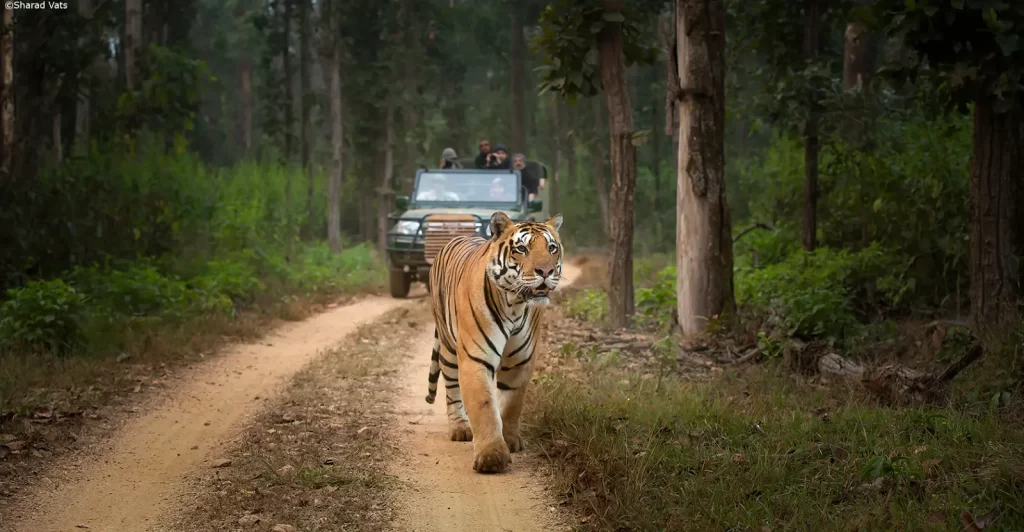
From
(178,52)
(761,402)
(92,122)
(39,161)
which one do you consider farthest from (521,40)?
(761,402)

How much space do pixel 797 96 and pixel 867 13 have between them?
3609mm

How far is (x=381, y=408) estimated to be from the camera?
8102 mm

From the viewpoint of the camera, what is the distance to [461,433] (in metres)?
6.99

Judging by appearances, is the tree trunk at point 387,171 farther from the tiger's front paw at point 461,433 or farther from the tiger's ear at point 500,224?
the tiger's ear at point 500,224

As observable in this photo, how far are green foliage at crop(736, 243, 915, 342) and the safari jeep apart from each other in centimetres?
475

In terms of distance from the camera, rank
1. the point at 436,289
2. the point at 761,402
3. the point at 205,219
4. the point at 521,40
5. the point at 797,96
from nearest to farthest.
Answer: the point at 761,402, the point at 436,289, the point at 797,96, the point at 205,219, the point at 521,40

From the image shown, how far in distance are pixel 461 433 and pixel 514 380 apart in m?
0.72

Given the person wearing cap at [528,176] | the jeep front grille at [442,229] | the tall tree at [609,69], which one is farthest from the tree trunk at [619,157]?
the person wearing cap at [528,176]

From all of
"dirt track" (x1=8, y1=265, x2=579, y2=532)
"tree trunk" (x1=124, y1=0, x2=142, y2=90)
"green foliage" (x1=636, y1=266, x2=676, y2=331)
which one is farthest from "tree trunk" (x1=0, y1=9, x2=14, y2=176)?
"green foliage" (x1=636, y1=266, x2=676, y2=331)

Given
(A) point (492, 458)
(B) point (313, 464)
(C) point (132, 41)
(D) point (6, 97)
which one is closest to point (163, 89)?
(C) point (132, 41)

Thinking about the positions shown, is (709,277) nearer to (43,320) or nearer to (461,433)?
(461,433)

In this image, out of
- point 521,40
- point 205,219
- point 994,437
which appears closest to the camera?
point 994,437

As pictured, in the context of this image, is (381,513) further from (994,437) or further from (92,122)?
(92,122)

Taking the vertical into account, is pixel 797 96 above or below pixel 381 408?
above
